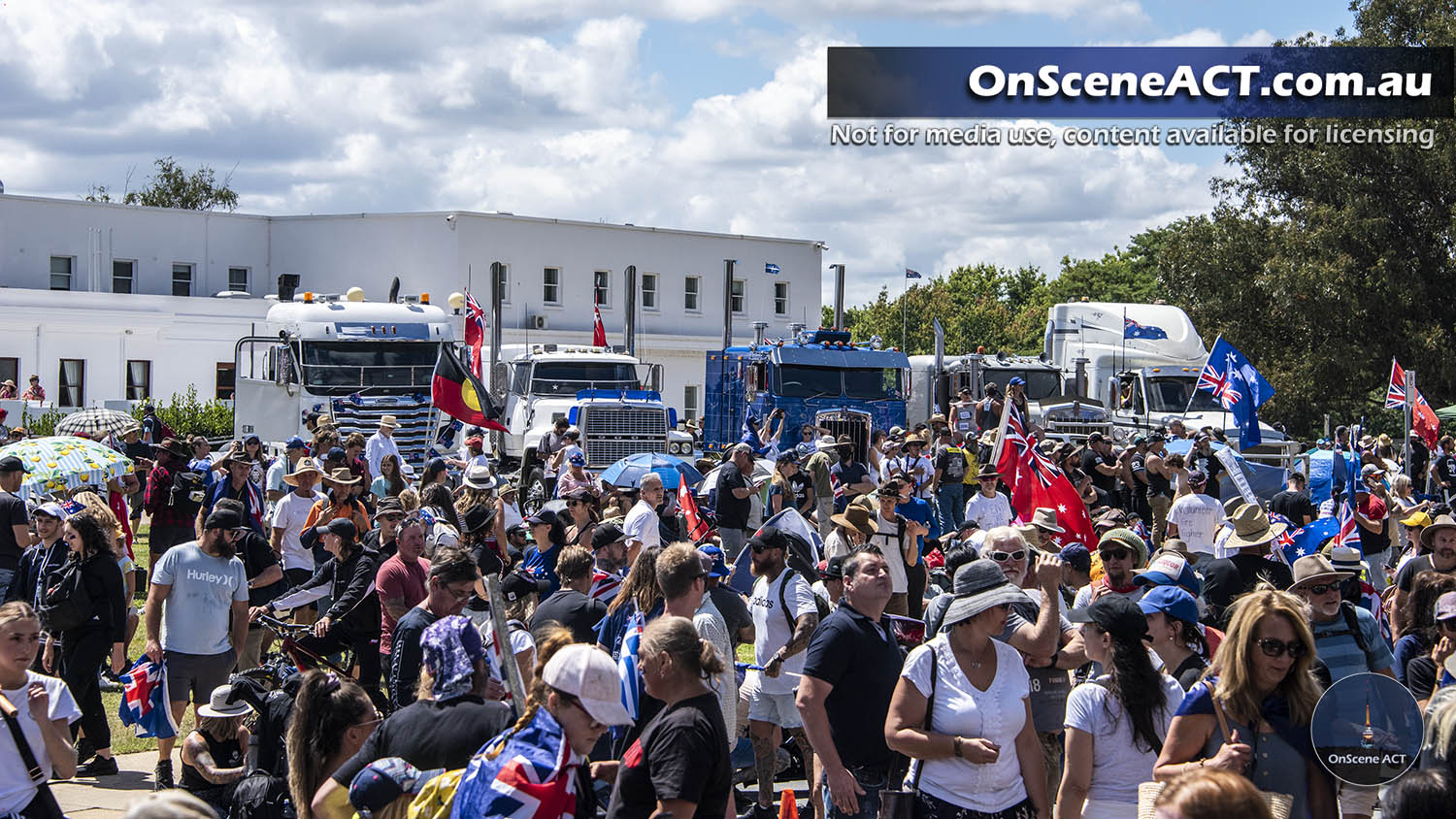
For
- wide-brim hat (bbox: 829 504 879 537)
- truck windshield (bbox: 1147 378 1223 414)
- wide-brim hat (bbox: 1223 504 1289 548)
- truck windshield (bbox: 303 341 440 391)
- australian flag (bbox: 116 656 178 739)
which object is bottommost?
australian flag (bbox: 116 656 178 739)

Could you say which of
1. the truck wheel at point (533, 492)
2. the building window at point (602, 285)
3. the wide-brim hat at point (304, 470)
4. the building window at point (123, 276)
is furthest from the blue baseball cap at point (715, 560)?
the building window at point (123, 276)

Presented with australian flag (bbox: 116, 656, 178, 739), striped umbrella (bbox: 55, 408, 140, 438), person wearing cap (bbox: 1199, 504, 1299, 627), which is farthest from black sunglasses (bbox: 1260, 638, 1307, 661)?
striped umbrella (bbox: 55, 408, 140, 438)

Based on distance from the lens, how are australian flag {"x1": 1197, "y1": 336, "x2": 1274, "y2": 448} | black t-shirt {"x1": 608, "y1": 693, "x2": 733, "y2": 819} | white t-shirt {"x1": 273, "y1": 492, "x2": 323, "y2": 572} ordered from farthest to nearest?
1. australian flag {"x1": 1197, "y1": 336, "x2": 1274, "y2": 448}
2. white t-shirt {"x1": 273, "y1": 492, "x2": 323, "y2": 572}
3. black t-shirt {"x1": 608, "y1": 693, "x2": 733, "y2": 819}

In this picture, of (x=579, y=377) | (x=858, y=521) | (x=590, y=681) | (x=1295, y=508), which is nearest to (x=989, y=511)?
(x=1295, y=508)

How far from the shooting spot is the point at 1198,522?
11969 mm

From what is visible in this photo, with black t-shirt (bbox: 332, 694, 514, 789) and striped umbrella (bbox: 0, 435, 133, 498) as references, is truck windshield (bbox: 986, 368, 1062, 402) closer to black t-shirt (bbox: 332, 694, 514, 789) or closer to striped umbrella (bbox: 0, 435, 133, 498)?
striped umbrella (bbox: 0, 435, 133, 498)

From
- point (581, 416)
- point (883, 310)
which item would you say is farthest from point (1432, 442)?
point (883, 310)

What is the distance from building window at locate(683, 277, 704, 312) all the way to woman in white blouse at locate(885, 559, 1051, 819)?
52721mm

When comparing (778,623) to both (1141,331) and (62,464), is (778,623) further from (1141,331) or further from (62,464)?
(1141,331)

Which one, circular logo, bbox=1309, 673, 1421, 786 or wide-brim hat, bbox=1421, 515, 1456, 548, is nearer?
circular logo, bbox=1309, 673, 1421, 786

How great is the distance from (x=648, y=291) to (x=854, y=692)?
51182 millimetres

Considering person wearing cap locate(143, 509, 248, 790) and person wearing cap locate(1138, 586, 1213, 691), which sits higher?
person wearing cap locate(1138, 586, 1213, 691)

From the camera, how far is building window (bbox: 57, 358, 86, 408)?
43750 mm

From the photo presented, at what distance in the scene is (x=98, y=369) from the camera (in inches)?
1752
